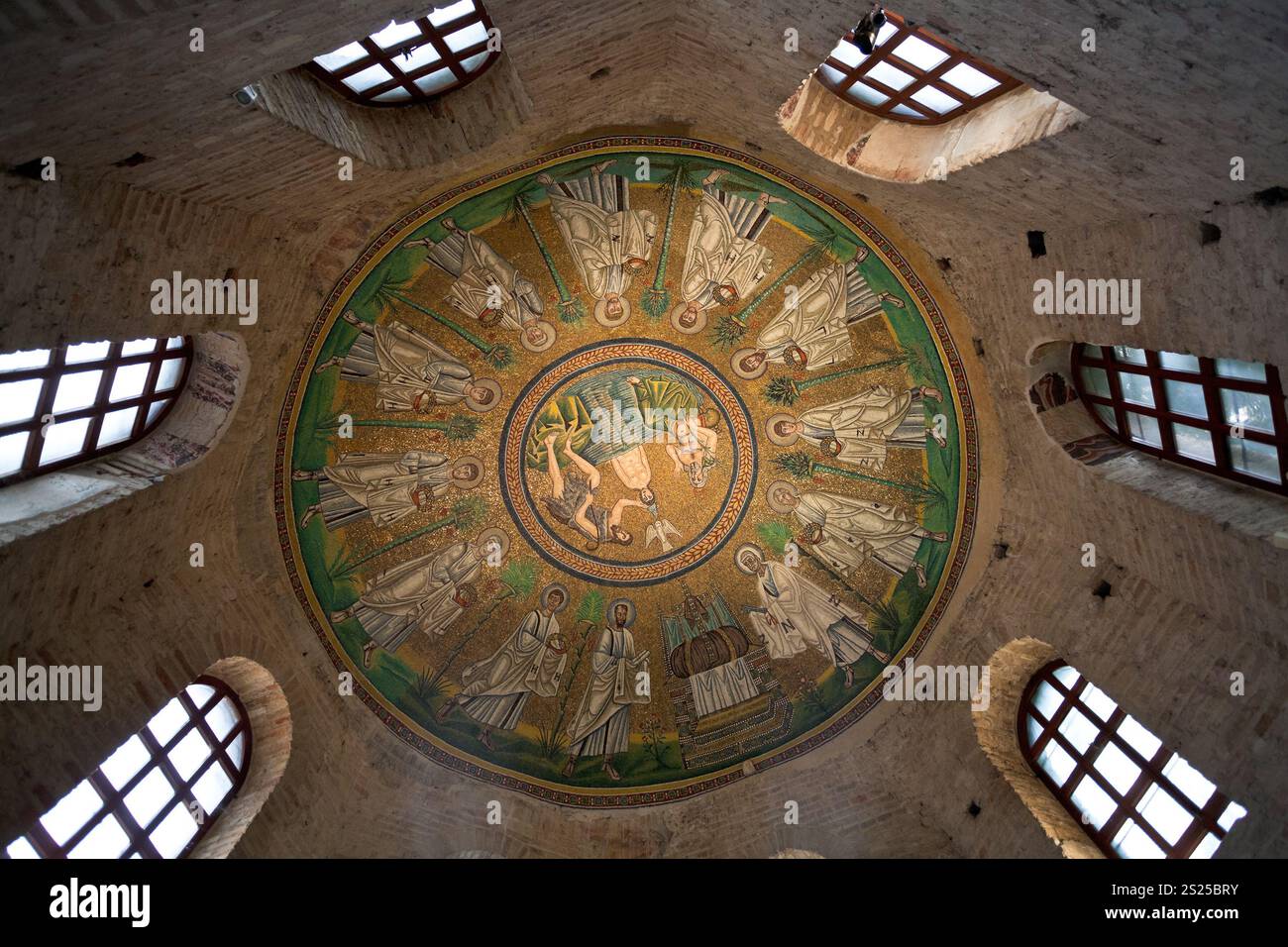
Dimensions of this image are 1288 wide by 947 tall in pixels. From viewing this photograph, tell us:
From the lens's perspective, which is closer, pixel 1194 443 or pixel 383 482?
pixel 1194 443

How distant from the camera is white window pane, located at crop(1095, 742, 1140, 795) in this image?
8.01m

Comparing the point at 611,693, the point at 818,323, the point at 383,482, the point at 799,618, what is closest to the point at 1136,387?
the point at 818,323

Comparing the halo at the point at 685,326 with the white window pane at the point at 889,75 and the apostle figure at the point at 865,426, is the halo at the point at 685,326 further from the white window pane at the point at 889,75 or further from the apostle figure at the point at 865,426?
the white window pane at the point at 889,75

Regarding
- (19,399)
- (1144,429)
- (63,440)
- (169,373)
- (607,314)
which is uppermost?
(607,314)

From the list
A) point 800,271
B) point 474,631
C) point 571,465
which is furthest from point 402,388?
point 800,271

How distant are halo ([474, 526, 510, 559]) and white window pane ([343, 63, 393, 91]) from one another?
4.81 metres

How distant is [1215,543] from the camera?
21.8ft

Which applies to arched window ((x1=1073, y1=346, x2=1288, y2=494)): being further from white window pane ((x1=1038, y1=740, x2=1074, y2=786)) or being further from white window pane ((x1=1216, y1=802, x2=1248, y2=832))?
white window pane ((x1=1038, y1=740, x2=1074, y2=786))

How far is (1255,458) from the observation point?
267 inches

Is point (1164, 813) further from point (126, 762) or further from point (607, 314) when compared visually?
point (126, 762)

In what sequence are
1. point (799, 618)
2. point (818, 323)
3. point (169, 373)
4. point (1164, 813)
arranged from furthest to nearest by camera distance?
point (799, 618)
point (818, 323)
point (169, 373)
point (1164, 813)

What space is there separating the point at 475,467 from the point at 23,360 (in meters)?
4.85

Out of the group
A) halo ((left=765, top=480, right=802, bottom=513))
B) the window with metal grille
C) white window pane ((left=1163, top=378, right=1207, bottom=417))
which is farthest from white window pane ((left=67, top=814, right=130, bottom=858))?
white window pane ((left=1163, top=378, right=1207, bottom=417))

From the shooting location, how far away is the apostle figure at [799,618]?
10531 mm
